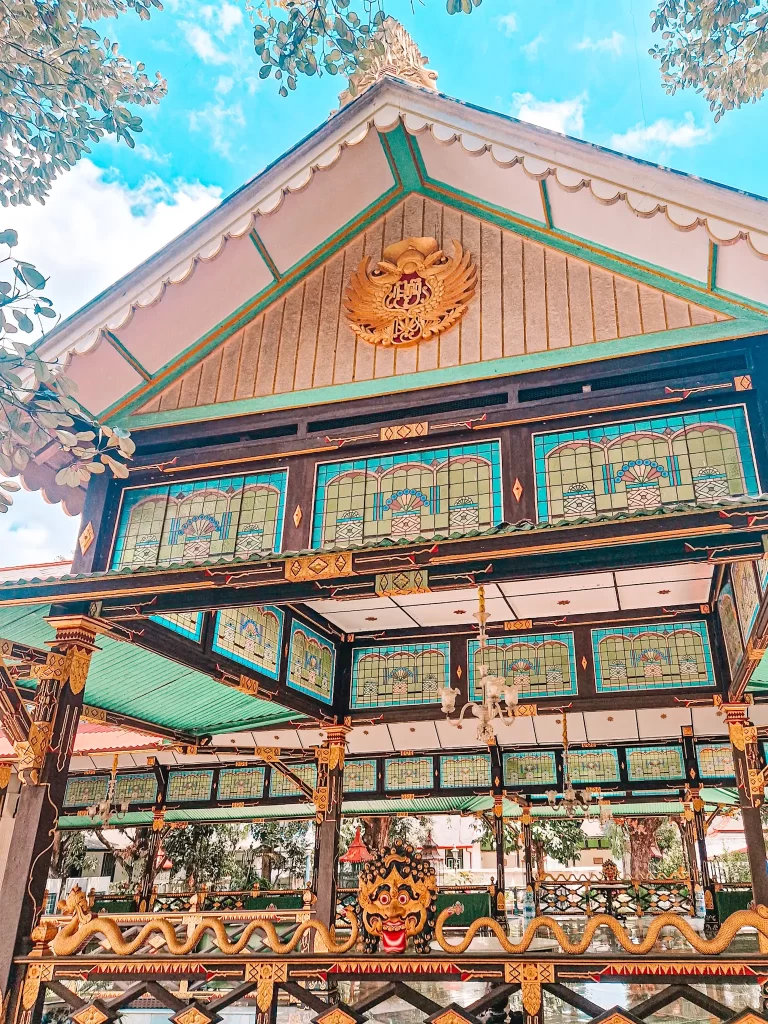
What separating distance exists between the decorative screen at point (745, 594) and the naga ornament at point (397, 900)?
3.15m

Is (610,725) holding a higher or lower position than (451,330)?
lower

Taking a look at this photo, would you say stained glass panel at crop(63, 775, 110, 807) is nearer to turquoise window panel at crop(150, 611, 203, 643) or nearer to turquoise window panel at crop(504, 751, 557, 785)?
turquoise window panel at crop(504, 751, 557, 785)

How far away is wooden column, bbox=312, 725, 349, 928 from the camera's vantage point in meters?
9.62

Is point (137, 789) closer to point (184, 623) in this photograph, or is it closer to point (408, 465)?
point (184, 623)

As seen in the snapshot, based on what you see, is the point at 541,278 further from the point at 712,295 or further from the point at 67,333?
the point at 67,333

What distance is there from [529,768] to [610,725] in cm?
179

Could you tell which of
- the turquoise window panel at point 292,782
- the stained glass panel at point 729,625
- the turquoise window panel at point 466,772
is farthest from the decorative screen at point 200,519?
the turquoise window panel at point 292,782

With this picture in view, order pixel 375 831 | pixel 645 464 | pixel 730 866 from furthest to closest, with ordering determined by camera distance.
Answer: pixel 730 866 < pixel 375 831 < pixel 645 464

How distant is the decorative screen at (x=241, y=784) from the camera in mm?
13828

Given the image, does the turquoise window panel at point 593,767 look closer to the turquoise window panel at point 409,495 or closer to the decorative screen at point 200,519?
the turquoise window panel at point 409,495

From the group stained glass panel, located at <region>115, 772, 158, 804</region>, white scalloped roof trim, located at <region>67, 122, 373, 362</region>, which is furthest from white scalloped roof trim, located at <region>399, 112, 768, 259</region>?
stained glass panel, located at <region>115, 772, 158, 804</region>

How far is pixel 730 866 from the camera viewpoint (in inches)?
1315

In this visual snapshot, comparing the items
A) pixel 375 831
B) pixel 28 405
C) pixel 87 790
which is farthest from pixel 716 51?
pixel 375 831

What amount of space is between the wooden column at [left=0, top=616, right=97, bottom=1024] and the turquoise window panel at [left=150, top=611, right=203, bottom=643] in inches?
35.2
